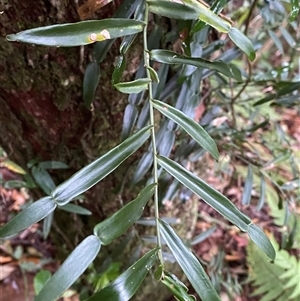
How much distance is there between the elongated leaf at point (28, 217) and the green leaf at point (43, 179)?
0.38 metres

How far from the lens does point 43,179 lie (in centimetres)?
83

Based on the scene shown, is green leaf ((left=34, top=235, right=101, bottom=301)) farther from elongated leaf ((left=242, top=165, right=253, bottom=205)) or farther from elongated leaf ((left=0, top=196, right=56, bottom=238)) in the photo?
elongated leaf ((left=242, top=165, right=253, bottom=205))

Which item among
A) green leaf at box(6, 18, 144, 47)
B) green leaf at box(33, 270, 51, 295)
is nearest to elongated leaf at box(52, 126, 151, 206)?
green leaf at box(6, 18, 144, 47)

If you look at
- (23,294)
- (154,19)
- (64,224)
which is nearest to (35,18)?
(154,19)

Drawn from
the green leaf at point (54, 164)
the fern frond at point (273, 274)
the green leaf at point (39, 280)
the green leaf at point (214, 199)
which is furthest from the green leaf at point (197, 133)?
the fern frond at point (273, 274)

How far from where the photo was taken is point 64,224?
1039 millimetres

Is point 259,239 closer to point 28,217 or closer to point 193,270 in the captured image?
point 193,270

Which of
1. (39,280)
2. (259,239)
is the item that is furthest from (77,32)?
(39,280)

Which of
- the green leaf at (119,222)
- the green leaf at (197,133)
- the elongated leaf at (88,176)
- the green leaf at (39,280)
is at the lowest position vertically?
the green leaf at (119,222)

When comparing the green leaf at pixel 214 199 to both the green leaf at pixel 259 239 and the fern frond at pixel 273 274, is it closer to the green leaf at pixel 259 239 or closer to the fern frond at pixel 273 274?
the green leaf at pixel 259 239

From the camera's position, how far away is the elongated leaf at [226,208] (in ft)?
1.49

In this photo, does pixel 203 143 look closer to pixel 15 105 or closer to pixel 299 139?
pixel 15 105

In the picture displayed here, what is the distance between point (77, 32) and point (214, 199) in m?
0.23

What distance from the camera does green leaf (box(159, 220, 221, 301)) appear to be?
43cm
